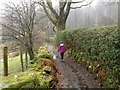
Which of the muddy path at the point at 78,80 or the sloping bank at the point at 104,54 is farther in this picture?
the muddy path at the point at 78,80

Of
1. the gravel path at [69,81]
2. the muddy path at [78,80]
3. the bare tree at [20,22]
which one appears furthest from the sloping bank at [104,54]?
the bare tree at [20,22]

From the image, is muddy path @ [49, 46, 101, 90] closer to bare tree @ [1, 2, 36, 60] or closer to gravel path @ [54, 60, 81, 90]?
gravel path @ [54, 60, 81, 90]

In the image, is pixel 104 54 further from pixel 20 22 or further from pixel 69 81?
pixel 20 22

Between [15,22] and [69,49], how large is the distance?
A: 781 centimetres

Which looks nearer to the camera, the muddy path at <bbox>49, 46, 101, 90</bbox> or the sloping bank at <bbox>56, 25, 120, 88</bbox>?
the sloping bank at <bbox>56, 25, 120, 88</bbox>

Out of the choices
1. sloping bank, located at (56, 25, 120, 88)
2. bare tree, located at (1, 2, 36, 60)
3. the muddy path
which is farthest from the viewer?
bare tree, located at (1, 2, 36, 60)

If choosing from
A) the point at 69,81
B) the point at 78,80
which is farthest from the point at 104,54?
the point at 69,81

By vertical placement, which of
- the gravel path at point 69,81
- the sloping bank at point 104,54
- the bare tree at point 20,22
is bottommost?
the gravel path at point 69,81

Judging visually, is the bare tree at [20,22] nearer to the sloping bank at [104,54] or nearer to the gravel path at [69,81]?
the sloping bank at [104,54]

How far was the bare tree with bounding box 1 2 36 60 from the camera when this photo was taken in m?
23.5

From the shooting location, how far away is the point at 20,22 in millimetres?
23766

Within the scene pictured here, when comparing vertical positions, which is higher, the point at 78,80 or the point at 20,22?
the point at 20,22

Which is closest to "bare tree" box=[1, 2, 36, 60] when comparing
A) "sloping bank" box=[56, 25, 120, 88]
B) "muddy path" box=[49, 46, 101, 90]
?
"sloping bank" box=[56, 25, 120, 88]

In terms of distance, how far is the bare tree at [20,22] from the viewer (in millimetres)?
23500
